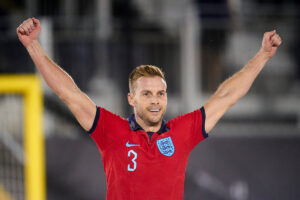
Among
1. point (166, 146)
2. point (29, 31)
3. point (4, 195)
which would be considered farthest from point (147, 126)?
point (4, 195)

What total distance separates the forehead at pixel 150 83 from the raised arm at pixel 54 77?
0.33 m

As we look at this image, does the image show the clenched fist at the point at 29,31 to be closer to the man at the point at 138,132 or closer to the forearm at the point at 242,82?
the man at the point at 138,132

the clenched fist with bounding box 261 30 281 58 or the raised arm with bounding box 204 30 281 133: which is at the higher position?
the clenched fist with bounding box 261 30 281 58

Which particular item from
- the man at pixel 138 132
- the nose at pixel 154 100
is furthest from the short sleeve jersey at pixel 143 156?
the nose at pixel 154 100

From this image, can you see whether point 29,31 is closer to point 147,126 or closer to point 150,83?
point 150,83

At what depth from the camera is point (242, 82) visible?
383 centimetres

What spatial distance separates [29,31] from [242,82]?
1444 millimetres

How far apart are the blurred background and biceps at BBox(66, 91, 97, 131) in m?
3.72

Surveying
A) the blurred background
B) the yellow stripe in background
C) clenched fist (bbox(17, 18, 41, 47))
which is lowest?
the yellow stripe in background

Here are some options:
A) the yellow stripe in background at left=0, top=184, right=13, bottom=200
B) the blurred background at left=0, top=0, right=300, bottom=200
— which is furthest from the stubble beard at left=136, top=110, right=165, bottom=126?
the blurred background at left=0, top=0, right=300, bottom=200

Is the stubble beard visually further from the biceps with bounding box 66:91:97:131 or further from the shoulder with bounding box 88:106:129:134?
the biceps with bounding box 66:91:97:131

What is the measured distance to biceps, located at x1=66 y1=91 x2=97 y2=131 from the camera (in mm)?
3584

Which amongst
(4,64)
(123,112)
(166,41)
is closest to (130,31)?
(166,41)

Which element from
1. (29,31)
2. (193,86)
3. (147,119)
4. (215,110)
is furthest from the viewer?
(193,86)
